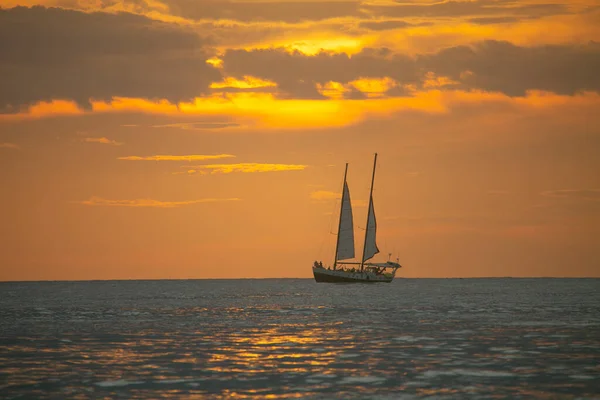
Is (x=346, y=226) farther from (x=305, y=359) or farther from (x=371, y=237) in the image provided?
(x=305, y=359)

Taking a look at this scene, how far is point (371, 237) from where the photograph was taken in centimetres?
19512

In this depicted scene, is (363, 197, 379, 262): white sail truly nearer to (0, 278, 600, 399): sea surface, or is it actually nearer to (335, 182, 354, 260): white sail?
(335, 182, 354, 260): white sail

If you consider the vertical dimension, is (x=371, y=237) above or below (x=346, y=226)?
below

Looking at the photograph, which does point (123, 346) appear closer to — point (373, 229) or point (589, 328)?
point (589, 328)

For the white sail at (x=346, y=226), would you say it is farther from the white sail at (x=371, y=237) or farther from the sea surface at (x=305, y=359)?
the sea surface at (x=305, y=359)

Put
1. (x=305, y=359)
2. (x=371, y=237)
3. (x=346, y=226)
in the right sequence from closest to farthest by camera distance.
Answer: (x=305, y=359)
(x=346, y=226)
(x=371, y=237)

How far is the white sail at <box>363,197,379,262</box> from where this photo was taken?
194 meters

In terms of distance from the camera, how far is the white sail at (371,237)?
635 ft

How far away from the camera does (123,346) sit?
5378 cm

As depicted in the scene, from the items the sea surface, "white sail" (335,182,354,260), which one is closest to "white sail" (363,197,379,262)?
"white sail" (335,182,354,260)

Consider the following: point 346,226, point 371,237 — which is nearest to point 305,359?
point 346,226

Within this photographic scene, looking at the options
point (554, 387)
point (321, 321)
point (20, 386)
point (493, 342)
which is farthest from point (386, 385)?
point (321, 321)

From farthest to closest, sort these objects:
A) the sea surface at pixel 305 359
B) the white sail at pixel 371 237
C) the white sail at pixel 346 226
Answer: the white sail at pixel 371 237, the white sail at pixel 346 226, the sea surface at pixel 305 359

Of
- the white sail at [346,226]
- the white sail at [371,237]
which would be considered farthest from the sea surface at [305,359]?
the white sail at [371,237]
